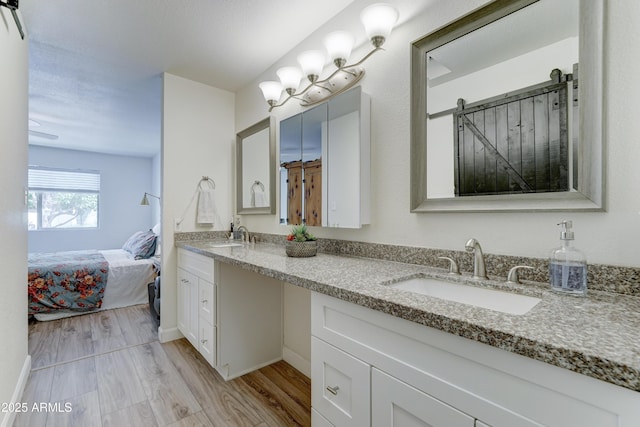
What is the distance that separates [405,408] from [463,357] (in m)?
0.24

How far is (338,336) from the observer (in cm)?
101

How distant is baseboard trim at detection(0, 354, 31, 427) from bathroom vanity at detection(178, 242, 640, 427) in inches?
59.8

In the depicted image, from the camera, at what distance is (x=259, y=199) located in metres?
2.53

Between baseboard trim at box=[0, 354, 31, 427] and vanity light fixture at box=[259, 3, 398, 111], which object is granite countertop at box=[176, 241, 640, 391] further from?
baseboard trim at box=[0, 354, 31, 427]

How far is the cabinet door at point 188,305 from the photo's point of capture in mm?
2188

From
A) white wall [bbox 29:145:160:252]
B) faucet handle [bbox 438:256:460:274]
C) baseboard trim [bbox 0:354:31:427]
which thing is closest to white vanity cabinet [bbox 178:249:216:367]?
baseboard trim [bbox 0:354:31:427]

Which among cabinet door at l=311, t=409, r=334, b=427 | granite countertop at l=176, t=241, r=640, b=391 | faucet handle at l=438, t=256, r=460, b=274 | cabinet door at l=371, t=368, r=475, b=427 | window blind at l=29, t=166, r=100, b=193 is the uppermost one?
window blind at l=29, t=166, r=100, b=193

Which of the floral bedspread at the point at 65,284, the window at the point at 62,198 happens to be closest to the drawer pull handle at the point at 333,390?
the floral bedspread at the point at 65,284

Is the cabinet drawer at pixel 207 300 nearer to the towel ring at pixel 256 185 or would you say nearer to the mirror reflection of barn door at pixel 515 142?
the towel ring at pixel 256 185

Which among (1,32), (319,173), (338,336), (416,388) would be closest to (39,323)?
(1,32)

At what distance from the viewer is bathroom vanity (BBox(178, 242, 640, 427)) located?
0.52 meters

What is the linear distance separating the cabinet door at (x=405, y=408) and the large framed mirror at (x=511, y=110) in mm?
719

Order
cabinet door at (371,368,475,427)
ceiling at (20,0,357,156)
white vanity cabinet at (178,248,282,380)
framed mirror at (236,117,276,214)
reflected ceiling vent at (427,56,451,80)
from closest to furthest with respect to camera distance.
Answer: cabinet door at (371,368,475,427) < reflected ceiling vent at (427,56,451,80) < ceiling at (20,0,357,156) < white vanity cabinet at (178,248,282,380) < framed mirror at (236,117,276,214)

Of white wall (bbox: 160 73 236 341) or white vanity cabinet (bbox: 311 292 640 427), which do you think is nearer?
white vanity cabinet (bbox: 311 292 640 427)
